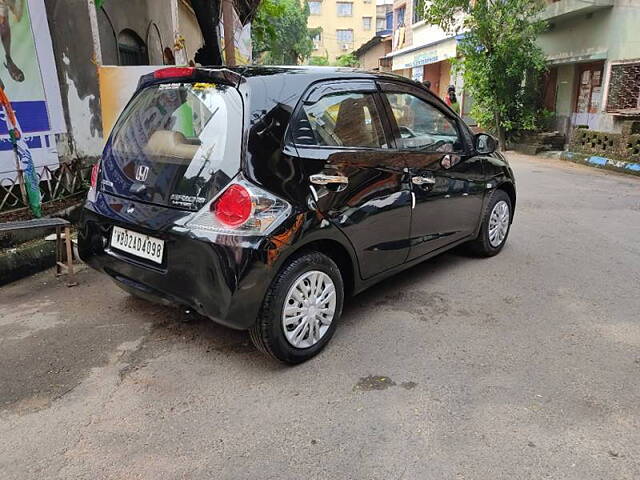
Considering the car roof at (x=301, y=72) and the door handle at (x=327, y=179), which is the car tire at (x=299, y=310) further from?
the car roof at (x=301, y=72)

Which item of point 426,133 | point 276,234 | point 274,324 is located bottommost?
point 274,324

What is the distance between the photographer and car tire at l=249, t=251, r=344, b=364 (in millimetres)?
2848

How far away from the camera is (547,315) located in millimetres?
3768

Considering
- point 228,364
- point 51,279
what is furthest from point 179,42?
point 228,364

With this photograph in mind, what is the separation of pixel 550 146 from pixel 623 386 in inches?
480

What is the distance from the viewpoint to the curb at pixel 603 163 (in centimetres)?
1030

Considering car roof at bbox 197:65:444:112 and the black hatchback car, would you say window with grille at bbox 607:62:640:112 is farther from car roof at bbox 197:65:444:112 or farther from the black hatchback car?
car roof at bbox 197:65:444:112

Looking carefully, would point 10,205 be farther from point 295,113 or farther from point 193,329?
point 295,113

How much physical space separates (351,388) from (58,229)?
2853mm

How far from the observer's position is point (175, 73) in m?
3.14

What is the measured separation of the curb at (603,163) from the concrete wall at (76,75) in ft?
31.9

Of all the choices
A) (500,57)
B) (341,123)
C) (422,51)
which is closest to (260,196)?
(341,123)

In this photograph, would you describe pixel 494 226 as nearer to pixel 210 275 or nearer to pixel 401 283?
pixel 401 283

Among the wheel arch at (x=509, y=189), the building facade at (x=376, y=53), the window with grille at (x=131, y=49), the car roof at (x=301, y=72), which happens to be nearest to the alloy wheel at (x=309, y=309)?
the car roof at (x=301, y=72)
